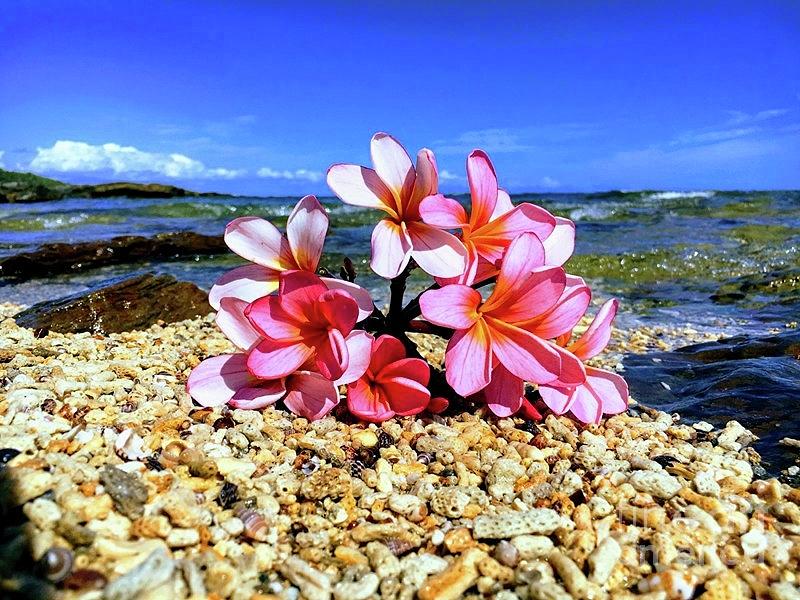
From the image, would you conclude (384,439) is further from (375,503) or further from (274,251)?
(274,251)

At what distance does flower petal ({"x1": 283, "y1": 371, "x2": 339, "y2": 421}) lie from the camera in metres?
2.46

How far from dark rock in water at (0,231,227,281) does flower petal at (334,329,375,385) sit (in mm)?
8274

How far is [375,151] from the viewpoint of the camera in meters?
2.36

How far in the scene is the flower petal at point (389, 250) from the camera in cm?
222

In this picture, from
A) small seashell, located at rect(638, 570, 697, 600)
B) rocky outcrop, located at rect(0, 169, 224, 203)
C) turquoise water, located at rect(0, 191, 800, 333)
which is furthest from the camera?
rocky outcrop, located at rect(0, 169, 224, 203)

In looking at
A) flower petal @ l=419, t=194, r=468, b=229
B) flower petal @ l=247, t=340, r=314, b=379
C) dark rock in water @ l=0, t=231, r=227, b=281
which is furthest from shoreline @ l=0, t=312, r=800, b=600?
dark rock in water @ l=0, t=231, r=227, b=281

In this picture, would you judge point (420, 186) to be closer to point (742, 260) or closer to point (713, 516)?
Result: point (713, 516)

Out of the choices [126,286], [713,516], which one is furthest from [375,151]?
[126,286]

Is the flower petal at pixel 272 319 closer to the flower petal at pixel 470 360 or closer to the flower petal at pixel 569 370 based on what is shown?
the flower petal at pixel 470 360

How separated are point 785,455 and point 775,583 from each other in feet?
3.82

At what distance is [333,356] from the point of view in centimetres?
230

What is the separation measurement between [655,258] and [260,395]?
33.2 feet

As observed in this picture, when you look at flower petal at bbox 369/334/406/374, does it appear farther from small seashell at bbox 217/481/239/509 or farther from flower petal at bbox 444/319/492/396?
small seashell at bbox 217/481/239/509

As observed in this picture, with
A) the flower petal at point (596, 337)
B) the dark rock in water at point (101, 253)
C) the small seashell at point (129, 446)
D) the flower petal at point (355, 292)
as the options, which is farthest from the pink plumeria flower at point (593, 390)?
the dark rock in water at point (101, 253)
